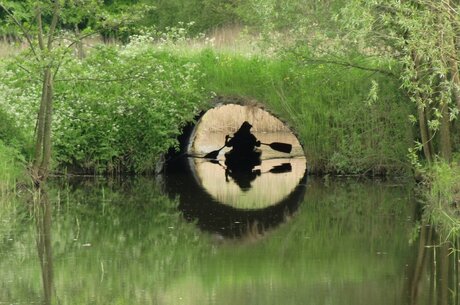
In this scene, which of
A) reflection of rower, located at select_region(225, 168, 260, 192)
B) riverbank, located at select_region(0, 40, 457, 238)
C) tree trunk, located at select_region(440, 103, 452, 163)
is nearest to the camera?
tree trunk, located at select_region(440, 103, 452, 163)

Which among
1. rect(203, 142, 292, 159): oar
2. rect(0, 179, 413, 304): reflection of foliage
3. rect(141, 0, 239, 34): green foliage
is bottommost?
rect(0, 179, 413, 304): reflection of foliage

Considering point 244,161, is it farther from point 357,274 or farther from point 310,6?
point 357,274

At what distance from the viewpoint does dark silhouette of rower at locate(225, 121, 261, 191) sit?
28.9 m

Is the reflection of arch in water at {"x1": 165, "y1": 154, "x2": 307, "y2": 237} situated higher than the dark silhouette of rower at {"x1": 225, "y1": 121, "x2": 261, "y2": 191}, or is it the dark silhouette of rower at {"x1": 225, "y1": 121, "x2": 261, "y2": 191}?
the dark silhouette of rower at {"x1": 225, "y1": 121, "x2": 261, "y2": 191}

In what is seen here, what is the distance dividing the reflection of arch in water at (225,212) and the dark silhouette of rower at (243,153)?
4091mm

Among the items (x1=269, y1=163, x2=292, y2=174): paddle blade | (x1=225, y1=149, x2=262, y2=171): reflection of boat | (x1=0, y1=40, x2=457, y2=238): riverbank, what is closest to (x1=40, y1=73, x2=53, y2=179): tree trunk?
(x1=0, y1=40, x2=457, y2=238): riverbank

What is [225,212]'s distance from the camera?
19500 millimetres

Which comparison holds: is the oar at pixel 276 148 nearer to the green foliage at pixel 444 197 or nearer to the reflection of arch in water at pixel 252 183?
the reflection of arch in water at pixel 252 183

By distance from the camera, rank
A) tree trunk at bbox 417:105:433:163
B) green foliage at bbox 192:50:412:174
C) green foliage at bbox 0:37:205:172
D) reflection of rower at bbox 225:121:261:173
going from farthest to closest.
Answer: reflection of rower at bbox 225:121:261:173 < green foliage at bbox 192:50:412:174 < green foliage at bbox 0:37:205:172 < tree trunk at bbox 417:105:433:163

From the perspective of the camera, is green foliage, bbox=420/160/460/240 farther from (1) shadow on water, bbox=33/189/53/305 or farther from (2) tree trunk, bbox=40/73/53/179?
(2) tree trunk, bbox=40/73/53/179

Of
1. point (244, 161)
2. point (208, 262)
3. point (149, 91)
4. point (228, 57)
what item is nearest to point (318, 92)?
point (228, 57)

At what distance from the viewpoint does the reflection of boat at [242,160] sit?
1175 inches

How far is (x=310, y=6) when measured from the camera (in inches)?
875

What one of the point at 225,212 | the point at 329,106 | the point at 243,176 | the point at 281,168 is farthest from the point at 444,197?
the point at 281,168
